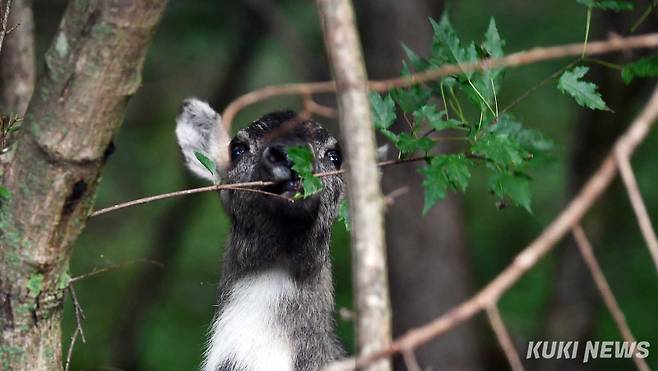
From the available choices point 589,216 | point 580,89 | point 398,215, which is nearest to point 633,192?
point 580,89

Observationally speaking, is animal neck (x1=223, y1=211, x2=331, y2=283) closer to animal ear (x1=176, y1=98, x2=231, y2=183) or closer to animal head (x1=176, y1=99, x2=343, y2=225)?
animal head (x1=176, y1=99, x2=343, y2=225)

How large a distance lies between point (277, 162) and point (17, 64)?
1.85 metres

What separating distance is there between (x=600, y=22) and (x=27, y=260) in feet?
17.3

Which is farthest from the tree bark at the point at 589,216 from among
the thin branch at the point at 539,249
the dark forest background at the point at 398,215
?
the thin branch at the point at 539,249

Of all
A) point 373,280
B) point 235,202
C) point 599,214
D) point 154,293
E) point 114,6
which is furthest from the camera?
point 154,293

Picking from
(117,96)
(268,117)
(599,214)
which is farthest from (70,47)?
(599,214)

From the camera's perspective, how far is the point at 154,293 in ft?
33.6

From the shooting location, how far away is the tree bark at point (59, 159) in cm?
327

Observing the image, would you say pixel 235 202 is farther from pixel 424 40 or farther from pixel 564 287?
pixel 564 287

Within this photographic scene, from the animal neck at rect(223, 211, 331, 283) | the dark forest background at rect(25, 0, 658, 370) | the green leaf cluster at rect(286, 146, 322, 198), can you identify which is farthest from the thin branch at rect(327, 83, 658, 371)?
the dark forest background at rect(25, 0, 658, 370)

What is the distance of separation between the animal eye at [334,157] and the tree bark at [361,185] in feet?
9.09

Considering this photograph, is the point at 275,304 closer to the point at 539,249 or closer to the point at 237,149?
the point at 237,149

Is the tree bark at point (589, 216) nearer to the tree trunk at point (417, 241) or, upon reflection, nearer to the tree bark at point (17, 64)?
the tree trunk at point (417, 241)

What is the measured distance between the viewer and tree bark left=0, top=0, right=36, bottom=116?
5.66m
